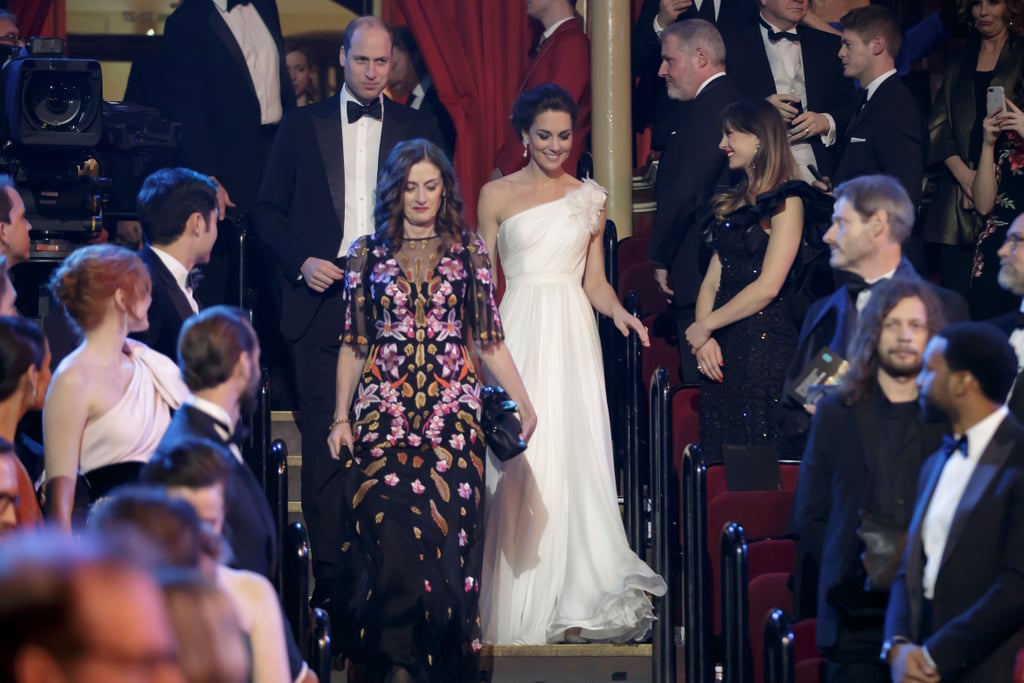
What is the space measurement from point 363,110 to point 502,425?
1.52 meters

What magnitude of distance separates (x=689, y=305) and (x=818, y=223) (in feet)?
2.15

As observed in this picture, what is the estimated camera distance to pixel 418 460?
4617mm

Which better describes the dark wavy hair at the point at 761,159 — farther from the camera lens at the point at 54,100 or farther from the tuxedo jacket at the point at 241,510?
the tuxedo jacket at the point at 241,510

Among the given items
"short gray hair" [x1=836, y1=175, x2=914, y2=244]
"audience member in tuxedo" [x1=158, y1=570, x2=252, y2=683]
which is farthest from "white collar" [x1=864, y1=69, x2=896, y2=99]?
"audience member in tuxedo" [x1=158, y1=570, x2=252, y2=683]

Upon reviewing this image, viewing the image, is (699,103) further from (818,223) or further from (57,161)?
(57,161)

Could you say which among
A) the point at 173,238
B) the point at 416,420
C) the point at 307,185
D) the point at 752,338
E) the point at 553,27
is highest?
the point at 553,27

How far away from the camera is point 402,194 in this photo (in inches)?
189

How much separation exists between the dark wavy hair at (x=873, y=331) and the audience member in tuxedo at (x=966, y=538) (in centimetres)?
27

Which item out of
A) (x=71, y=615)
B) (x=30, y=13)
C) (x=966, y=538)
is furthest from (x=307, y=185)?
(x=71, y=615)

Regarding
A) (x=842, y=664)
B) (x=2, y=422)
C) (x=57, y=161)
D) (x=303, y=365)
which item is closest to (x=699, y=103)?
(x=303, y=365)

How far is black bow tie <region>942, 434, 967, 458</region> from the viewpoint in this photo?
10.9 feet

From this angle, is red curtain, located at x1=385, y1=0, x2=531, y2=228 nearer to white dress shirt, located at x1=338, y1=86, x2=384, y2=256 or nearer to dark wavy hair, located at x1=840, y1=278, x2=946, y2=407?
white dress shirt, located at x1=338, y1=86, x2=384, y2=256

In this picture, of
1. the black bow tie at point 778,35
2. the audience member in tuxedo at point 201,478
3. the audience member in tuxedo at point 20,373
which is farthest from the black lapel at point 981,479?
the black bow tie at point 778,35

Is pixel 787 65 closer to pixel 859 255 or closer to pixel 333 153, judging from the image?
pixel 333 153
